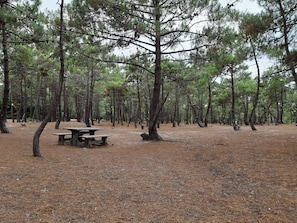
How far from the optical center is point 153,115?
11086mm

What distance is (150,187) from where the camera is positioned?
4738 mm

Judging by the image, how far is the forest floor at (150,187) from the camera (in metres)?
3.50

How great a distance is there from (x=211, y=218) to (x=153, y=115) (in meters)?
7.75

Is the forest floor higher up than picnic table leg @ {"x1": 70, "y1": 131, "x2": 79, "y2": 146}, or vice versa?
picnic table leg @ {"x1": 70, "y1": 131, "x2": 79, "y2": 146}

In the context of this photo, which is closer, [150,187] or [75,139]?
[150,187]

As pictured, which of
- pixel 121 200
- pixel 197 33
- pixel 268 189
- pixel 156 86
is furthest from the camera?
pixel 156 86

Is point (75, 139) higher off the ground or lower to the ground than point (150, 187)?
higher

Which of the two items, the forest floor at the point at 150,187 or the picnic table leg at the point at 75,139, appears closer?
the forest floor at the point at 150,187

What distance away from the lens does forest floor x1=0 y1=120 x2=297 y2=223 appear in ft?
11.5

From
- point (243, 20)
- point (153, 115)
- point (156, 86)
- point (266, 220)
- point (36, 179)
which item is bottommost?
point (266, 220)

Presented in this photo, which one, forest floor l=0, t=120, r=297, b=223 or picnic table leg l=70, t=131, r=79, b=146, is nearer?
forest floor l=0, t=120, r=297, b=223

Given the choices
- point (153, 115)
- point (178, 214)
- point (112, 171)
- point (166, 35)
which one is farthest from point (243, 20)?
point (178, 214)

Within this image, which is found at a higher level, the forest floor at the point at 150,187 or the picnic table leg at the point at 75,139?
the picnic table leg at the point at 75,139

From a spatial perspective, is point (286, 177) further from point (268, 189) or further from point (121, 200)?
point (121, 200)
